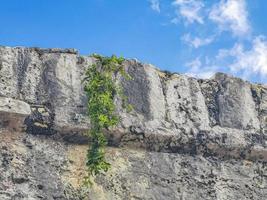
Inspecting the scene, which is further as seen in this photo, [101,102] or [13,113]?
[101,102]

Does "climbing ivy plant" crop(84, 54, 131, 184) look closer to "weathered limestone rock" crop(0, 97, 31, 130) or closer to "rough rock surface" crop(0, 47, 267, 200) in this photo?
"rough rock surface" crop(0, 47, 267, 200)

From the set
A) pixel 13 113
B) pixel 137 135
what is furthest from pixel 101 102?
pixel 13 113

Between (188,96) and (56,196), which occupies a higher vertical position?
(188,96)

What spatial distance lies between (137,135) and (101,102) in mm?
501

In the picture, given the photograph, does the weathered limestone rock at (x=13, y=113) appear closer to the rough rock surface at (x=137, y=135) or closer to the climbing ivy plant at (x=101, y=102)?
the rough rock surface at (x=137, y=135)

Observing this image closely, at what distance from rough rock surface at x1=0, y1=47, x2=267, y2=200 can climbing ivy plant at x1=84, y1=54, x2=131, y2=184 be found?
72 mm

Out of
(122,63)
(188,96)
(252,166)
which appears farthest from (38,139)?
(252,166)

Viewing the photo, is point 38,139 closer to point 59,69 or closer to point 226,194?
point 59,69

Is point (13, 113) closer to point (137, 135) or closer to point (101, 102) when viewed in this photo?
point (101, 102)

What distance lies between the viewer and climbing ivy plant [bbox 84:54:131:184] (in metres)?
5.93

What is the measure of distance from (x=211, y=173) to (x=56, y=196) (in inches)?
69.4

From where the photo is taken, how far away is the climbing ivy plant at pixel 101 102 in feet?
19.5

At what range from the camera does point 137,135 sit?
20.4 feet

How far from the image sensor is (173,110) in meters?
6.55
